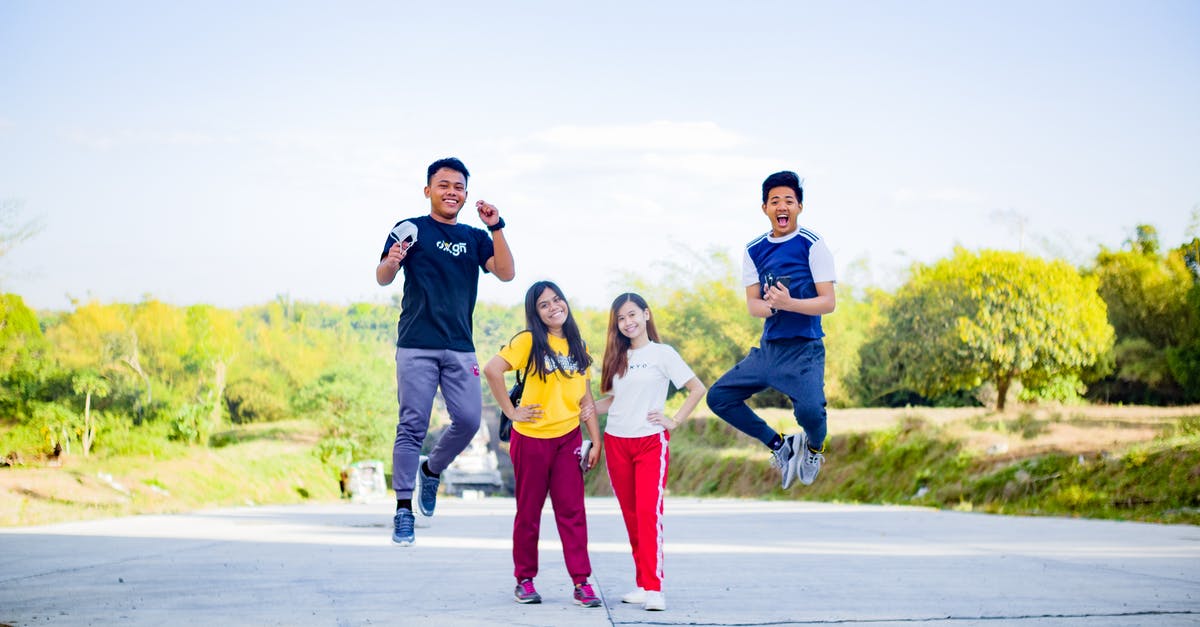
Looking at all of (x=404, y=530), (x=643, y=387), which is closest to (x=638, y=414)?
(x=643, y=387)

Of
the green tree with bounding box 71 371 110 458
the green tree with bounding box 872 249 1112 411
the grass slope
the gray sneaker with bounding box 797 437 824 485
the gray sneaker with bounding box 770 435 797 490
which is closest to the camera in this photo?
the gray sneaker with bounding box 797 437 824 485

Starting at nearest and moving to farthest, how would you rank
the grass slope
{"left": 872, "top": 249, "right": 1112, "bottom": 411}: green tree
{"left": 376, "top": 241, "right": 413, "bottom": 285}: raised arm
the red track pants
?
the red track pants
{"left": 376, "top": 241, "right": 413, "bottom": 285}: raised arm
the grass slope
{"left": 872, "top": 249, "right": 1112, "bottom": 411}: green tree

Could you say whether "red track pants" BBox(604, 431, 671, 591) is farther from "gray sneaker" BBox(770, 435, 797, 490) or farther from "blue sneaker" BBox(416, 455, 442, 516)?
"blue sneaker" BBox(416, 455, 442, 516)

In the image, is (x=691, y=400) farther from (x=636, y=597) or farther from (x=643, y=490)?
(x=636, y=597)

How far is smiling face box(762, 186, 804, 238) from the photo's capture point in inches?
237

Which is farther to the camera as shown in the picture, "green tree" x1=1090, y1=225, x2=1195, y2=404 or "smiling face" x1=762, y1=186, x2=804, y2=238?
"green tree" x1=1090, y1=225, x2=1195, y2=404

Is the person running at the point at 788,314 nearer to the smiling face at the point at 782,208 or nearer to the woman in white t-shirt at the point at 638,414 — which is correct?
the smiling face at the point at 782,208

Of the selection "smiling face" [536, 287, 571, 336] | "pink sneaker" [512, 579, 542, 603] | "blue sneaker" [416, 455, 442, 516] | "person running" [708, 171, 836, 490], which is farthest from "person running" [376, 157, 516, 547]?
"person running" [708, 171, 836, 490]

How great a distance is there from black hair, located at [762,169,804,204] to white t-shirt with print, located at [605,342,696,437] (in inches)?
42.1

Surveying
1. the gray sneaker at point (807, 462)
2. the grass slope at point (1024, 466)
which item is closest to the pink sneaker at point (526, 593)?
the gray sneaker at point (807, 462)

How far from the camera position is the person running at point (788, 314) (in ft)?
19.3

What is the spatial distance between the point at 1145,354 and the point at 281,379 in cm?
3664

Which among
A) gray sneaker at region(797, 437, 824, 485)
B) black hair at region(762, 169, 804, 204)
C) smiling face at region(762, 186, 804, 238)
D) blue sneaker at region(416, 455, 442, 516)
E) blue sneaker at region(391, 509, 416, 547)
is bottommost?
blue sneaker at region(391, 509, 416, 547)

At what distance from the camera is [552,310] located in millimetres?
5836
